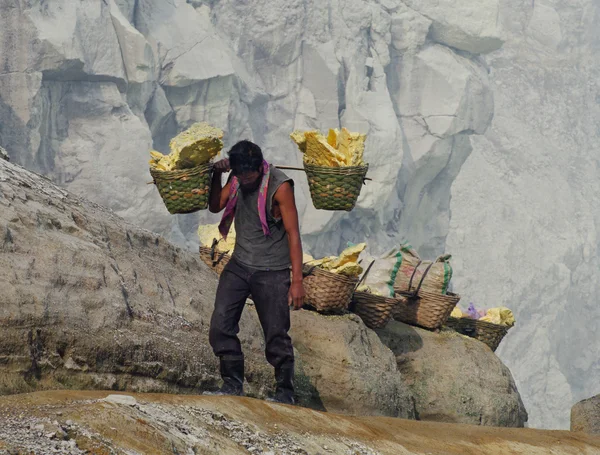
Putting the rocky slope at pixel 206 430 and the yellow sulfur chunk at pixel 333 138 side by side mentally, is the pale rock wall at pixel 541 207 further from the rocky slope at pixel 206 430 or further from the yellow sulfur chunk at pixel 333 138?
the rocky slope at pixel 206 430

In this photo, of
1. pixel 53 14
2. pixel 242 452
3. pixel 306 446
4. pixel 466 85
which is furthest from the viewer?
pixel 466 85

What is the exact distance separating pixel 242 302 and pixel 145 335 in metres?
0.64

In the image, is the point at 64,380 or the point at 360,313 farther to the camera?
the point at 360,313

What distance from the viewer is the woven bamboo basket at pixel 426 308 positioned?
865 cm

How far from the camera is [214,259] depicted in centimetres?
769

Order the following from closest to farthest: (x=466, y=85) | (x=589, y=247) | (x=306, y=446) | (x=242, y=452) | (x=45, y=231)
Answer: (x=242, y=452) → (x=306, y=446) → (x=45, y=231) → (x=466, y=85) → (x=589, y=247)

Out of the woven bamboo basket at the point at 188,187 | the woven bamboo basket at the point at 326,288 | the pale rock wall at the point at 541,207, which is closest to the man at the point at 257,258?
the woven bamboo basket at the point at 188,187

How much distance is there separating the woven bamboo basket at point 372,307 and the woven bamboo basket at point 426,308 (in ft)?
1.71

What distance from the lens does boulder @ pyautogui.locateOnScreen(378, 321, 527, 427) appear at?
324 inches

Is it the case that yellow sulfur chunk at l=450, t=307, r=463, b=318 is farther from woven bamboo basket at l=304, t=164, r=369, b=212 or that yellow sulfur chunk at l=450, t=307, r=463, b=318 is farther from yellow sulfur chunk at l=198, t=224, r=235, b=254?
woven bamboo basket at l=304, t=164, r=369, b=212

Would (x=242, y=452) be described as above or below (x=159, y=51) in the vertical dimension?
below

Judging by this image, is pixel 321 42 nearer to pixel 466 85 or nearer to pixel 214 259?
pixel 466 85

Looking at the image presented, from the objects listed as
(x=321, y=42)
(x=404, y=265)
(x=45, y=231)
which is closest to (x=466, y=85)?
(x=321, y=42)

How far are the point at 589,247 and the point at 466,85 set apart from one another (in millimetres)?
26094
